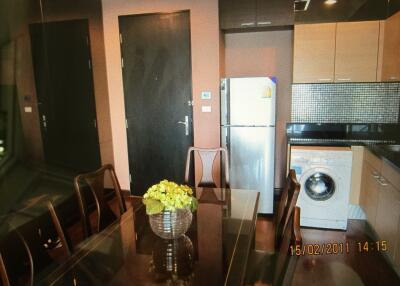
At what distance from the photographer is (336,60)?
3094mm

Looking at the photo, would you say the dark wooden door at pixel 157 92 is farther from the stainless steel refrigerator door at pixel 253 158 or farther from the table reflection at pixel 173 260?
the table reflection at pixel 173 260

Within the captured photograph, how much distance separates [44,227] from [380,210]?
2.88m

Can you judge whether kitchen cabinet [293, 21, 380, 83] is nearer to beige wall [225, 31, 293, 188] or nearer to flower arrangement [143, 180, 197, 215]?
beige wall [225, 31, 293, 188]

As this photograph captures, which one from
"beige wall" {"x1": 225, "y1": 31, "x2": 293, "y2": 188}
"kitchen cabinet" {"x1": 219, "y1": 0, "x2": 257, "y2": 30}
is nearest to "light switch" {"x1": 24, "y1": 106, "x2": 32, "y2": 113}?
"kitchen cabinet" {"x1": 219, "y1": 0, "x2": 257, "y2": 30}

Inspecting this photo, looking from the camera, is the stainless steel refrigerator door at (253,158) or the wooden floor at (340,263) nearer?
the wooden floor at (340,263)

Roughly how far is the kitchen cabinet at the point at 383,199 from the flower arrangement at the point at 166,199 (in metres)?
1.58

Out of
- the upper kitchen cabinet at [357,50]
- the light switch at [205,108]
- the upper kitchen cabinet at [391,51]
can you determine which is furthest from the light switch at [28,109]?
the upper kitchen cabinet at [391,51]

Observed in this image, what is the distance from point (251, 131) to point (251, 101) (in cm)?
32

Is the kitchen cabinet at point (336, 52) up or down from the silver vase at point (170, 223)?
up

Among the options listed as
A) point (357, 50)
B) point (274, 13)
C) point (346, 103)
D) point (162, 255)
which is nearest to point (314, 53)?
point (357, 50)

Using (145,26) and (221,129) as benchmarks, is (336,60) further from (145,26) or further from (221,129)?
(145,26)

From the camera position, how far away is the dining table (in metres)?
1.23

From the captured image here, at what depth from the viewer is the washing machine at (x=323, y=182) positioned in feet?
9.26

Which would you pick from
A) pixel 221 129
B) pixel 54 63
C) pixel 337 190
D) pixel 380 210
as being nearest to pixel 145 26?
pixel 54 63
